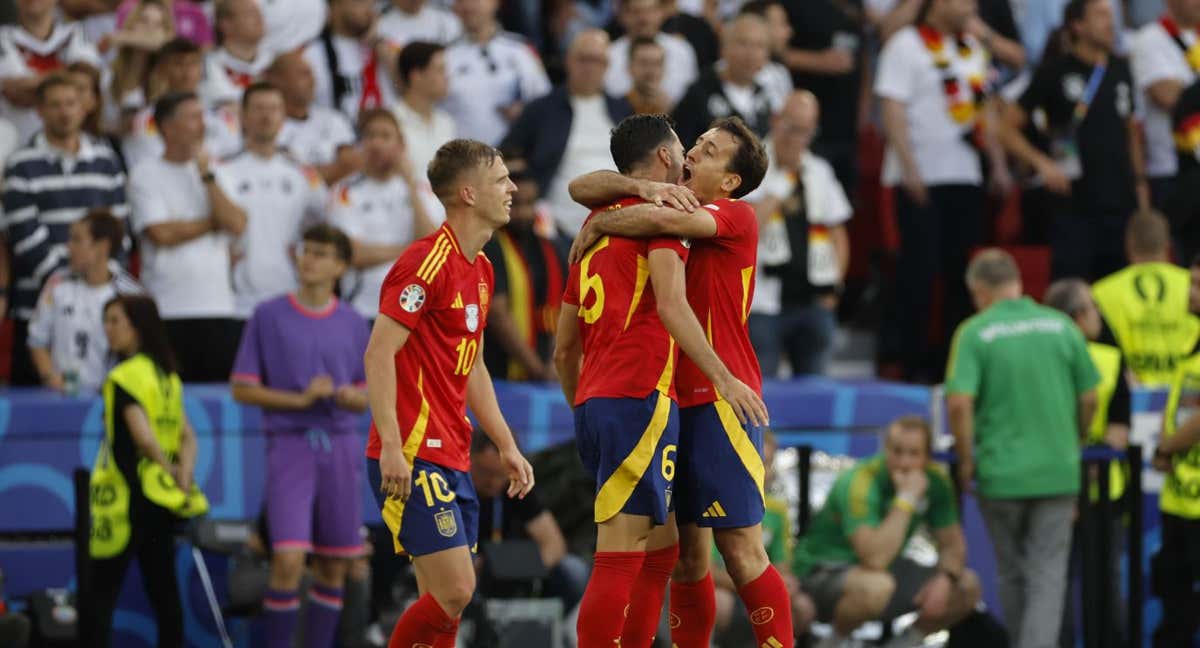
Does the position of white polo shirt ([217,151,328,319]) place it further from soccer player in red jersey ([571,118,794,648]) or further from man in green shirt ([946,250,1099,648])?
soccer player in red jersey ([571,118,794,648])

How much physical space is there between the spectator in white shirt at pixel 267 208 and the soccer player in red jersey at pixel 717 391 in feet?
16.4

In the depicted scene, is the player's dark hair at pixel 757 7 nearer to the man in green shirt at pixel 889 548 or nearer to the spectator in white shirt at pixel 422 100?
the spectator in white shirt at pixel 422 100

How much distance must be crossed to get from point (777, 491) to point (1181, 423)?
2220 millimetres

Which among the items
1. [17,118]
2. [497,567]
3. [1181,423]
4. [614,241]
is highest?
[17,118]

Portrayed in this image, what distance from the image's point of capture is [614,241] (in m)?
7.56

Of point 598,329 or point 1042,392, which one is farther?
point 1042,392

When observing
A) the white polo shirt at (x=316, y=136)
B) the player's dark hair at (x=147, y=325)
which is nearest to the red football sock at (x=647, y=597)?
the player's dark hair at (x=147, y=325)

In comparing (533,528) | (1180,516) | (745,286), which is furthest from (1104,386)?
(745,286)

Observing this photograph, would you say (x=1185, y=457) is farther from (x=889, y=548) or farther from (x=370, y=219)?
(x=370, y=219)

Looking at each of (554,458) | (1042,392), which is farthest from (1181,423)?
(554,458)

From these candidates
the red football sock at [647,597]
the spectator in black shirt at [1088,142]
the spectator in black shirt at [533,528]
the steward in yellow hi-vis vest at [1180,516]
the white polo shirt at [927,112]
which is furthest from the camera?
the spectator in black shirt at [1088,142]

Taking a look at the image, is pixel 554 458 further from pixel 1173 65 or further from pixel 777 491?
pixel 1173 65

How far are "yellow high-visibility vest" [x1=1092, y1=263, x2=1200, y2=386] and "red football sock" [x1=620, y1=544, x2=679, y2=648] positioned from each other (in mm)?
6027

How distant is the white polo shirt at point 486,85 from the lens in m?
13.7
